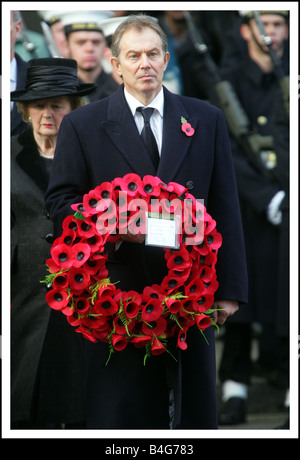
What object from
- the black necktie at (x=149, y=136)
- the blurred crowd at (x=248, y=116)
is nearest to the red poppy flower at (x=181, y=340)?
the black necktie at (x=149, y=136)

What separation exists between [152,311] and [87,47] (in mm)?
2934

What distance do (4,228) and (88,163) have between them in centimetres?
79

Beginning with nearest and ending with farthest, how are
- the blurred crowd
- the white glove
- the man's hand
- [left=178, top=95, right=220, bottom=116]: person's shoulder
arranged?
the man's hand, [left=178, top=95, right=220, bottom=116]: person's shoulder, the blurred crowd, the white glove

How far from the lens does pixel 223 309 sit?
487cm

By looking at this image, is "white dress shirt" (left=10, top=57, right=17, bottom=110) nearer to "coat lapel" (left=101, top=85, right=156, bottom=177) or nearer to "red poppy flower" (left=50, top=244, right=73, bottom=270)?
"coat lapel" (left=101, top=85, right=156, bottom=177)

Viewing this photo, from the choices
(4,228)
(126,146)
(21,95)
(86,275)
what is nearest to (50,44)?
(21,95)

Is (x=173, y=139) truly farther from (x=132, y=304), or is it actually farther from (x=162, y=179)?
(x=132, y=304)

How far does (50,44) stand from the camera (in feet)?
22.4

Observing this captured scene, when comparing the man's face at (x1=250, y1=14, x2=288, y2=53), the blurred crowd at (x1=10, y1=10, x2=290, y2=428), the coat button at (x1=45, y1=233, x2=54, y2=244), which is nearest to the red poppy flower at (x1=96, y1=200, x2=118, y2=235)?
the coat button at (x1=45, y1=233, x2=54, y2=244)

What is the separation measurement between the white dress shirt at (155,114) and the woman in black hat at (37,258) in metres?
0.78

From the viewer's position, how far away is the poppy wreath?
455 cm

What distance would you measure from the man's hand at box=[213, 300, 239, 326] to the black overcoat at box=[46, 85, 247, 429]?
0.14ft

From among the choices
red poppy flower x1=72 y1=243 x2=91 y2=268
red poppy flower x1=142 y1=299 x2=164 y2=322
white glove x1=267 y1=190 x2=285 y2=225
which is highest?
white glove x1=267 y1=190 x2=285 y2=225

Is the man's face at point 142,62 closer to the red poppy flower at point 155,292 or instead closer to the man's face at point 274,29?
the red poppy flower at point 155,292
